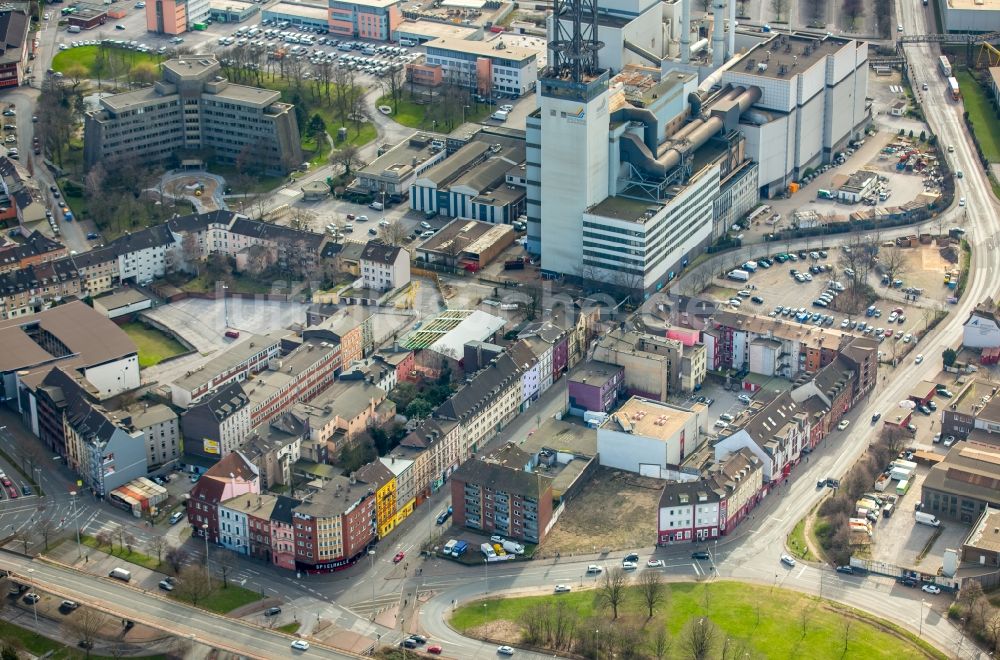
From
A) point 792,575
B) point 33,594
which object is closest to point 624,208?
point 792,575

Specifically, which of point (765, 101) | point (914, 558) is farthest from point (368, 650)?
point (765, 101)

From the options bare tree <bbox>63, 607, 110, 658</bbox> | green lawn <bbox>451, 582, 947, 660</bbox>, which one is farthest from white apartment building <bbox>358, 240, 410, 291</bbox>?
bare tree <bbox>63, 607, 110, 658</bbox>

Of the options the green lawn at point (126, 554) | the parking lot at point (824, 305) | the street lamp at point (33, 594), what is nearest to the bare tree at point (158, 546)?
the green lawn at point (126, 554)

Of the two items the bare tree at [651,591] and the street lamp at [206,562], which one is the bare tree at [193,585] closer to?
the street lamp at [206,562]

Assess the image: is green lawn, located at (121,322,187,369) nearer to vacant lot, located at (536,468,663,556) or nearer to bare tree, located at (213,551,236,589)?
bare tree, located at (213,551,236,589)

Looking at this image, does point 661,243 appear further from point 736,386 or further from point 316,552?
point 316,552

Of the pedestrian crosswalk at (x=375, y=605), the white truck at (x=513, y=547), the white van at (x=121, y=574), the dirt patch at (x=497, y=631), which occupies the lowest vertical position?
the pedestrian crosswalk at (x=375, y=605)
